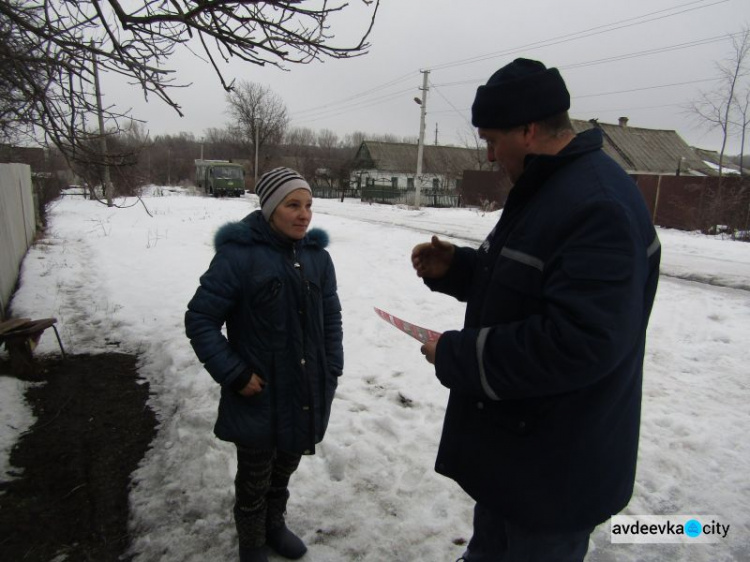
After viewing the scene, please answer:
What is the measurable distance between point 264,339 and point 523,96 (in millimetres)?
1390

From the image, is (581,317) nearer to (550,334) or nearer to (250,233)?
(550,334)

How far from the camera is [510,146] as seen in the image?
1510mm

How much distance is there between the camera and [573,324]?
1.20m

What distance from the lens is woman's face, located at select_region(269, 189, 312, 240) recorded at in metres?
2.15

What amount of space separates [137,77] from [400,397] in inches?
122

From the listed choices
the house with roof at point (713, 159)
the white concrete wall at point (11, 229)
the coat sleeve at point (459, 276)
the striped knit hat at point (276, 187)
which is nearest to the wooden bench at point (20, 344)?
the white concrete wall at point (11, 229)

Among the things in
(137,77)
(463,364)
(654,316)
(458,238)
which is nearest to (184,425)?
(137,77)

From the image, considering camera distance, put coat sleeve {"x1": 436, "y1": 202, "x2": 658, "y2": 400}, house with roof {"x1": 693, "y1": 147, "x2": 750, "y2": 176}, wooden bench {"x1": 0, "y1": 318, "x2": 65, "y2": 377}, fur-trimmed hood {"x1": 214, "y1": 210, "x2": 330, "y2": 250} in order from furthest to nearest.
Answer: house with roof {"x1": 693, "y1": 147, "x2": 750, "y2": 176} < wooden bench {"x1": 0, "y1": 318, "x2": 65, "y2": 377} < fur-trimmed hood {"x1": 214, "y1": 210, "x2": 330, "y2": 250} < coat sleeve {"x1": 436, "y1": 202, "x2": 658, "y2": 400}

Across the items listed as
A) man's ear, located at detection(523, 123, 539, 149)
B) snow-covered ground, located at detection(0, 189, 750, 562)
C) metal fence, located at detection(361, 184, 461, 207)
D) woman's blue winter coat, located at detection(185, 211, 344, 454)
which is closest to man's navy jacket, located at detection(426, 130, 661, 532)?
man's ear, located at detection(523, 123, 539, 149)

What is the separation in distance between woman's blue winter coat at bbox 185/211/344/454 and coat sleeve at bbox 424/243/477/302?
61 cm

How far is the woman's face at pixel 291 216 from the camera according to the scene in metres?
2.15

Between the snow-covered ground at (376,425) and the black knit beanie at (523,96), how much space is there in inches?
80.9

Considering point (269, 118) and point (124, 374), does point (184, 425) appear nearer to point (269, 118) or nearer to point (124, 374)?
point (124, 374)

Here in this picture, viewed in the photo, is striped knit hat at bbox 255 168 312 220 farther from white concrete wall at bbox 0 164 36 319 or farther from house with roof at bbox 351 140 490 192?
house with roof at bbox 351 140 490 192
